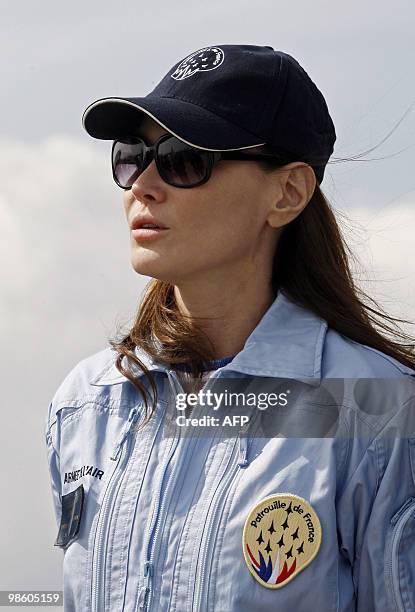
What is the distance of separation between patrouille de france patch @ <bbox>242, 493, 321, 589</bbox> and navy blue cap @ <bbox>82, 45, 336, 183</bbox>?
0.94 meters

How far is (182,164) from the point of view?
106 inches

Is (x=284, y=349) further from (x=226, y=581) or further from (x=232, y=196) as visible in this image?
(x=226, y=581)

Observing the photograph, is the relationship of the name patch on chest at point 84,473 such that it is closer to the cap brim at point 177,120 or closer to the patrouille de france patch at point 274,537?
the patrouille de france patch at point 274,537

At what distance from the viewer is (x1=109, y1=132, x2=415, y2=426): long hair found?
2.85m

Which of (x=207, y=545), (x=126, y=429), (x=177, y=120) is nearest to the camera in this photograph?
(x=207, y=545)

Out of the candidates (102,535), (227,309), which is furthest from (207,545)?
(227,309)

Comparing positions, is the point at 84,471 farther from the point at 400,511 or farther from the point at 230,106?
the point at 230,106

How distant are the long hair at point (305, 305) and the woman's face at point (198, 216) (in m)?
0.10

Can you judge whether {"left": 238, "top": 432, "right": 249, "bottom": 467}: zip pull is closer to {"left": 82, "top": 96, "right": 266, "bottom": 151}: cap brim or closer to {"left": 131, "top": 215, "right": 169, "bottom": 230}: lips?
{"left": 131, "top": 215, "right": 169, "bottom": 230}: lips

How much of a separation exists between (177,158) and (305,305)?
569 mm

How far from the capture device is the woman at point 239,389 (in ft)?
8.28

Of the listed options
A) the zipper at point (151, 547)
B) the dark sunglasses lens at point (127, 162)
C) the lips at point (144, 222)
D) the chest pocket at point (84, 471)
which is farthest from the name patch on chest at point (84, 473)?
the dark sunglasses lens at point (127, 162)

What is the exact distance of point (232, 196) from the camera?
2.73 m

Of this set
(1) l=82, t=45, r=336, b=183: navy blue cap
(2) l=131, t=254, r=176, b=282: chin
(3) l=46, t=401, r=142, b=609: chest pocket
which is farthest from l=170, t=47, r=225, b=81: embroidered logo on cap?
(3) l=46, t=401, r=142, b=609: chest pocket
